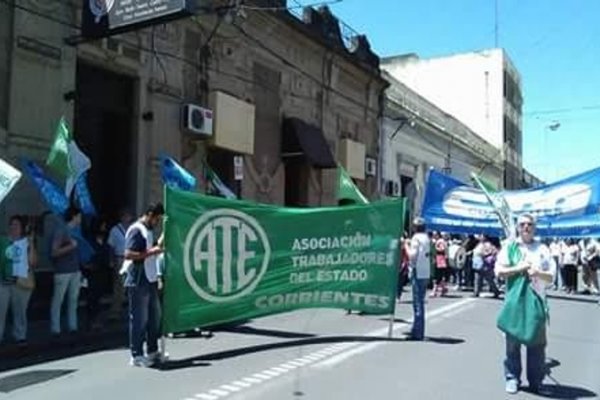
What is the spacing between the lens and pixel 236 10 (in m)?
20.4

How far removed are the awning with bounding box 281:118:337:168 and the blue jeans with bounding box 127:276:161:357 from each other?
1364 centimetres

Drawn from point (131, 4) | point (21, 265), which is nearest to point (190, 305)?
point (21, 265)

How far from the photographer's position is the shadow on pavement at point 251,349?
991 cm

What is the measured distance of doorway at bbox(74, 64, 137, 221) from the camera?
16.5 metres

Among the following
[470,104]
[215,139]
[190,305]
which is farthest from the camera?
[470,104]

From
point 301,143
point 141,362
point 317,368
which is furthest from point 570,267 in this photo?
point 141,362

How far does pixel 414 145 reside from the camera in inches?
1385

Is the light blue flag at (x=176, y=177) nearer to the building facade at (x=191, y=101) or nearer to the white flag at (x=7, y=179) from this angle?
the building facade at (x=191, y=101)

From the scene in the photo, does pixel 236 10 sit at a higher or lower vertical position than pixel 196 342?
higher

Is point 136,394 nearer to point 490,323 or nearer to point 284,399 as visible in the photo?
point 284,399

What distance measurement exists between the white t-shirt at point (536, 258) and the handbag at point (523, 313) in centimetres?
5

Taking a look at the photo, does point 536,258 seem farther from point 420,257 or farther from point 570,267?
point 570,267

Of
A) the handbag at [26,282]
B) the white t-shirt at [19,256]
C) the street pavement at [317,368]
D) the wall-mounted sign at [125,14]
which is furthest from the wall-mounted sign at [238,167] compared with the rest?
the white t-shirt at [19,256]

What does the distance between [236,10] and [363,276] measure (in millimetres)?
9618
